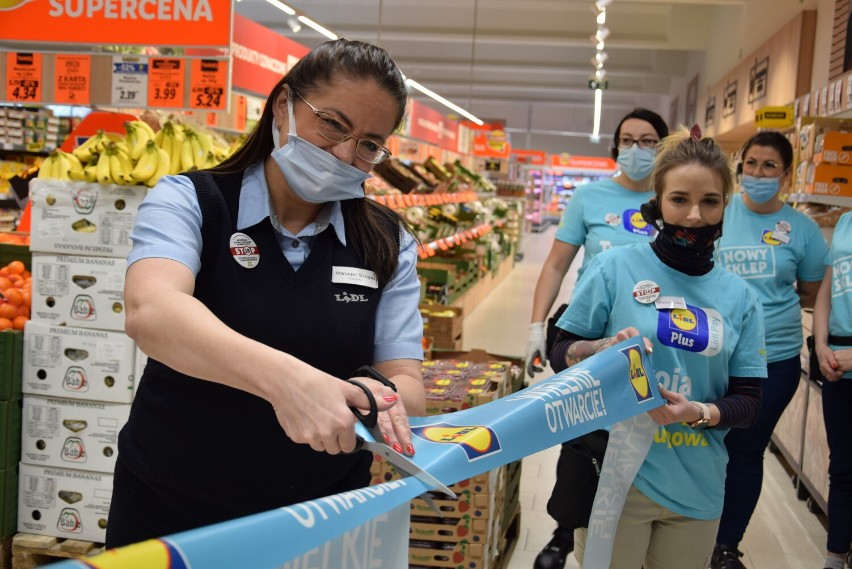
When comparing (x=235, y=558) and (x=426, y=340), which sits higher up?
(x=235, y=558)

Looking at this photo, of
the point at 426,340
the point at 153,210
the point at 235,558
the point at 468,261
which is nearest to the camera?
the point at 235,558

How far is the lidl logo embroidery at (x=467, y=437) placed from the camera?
5.08 feet

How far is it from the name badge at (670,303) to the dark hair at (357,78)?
100 centimetres

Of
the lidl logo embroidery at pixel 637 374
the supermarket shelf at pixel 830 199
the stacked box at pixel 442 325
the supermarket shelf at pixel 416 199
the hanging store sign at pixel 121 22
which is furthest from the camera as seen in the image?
the supermarket shelf at pixel 416 199

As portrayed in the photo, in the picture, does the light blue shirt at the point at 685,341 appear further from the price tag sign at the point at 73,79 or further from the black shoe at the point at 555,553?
the price tag sign at the point at 73,79

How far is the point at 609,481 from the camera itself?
2426 mm

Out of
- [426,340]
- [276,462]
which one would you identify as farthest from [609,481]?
[426,340]

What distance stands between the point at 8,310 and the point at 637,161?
269 cm

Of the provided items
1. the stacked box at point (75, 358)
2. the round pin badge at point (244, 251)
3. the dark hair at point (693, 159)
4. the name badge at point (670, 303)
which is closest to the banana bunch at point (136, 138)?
the stacked box at point (75, 358)

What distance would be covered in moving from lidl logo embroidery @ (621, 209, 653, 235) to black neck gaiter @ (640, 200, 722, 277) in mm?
1286

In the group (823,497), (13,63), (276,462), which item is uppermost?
(13,63)

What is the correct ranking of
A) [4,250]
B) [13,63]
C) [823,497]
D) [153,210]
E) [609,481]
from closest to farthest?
[153,210]
[609,481]
[4,250]
[823,497]
[13,63]

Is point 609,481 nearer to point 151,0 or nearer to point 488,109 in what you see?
point 151,0

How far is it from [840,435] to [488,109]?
36024 millimetres
